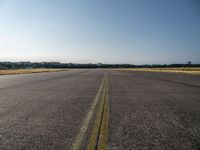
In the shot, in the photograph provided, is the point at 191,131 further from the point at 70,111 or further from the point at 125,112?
the point at 70,111

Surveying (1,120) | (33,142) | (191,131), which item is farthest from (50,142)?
(191,131)

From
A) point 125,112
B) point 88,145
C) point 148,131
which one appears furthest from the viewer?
point 125,112

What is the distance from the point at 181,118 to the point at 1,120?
4857 millimetres

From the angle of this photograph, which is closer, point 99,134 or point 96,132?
point 99,134

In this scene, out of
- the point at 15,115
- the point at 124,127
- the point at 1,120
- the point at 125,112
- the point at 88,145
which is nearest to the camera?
the point at 88,145

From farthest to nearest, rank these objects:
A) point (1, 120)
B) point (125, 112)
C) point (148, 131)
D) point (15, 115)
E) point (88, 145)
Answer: point (125, 112) → point (15, 115) → point (1, 120) → point (148, 131) → point (88, 145)

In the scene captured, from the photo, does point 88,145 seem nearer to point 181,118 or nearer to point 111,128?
point 111,128

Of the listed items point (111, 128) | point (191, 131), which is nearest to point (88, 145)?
point (111, 128)

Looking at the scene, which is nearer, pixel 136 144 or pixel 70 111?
pixel 136 144

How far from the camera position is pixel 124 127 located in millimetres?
5922

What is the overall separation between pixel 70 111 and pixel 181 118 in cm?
338

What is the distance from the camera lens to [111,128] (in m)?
5.81

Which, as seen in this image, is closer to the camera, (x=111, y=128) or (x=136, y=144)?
(x=136, y=144)

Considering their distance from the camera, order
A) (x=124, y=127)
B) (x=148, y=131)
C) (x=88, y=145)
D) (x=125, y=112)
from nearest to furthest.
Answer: (x=88, y=145) < (x=148, y=131) < (x=124, y=127) < (x=125, y=112)
